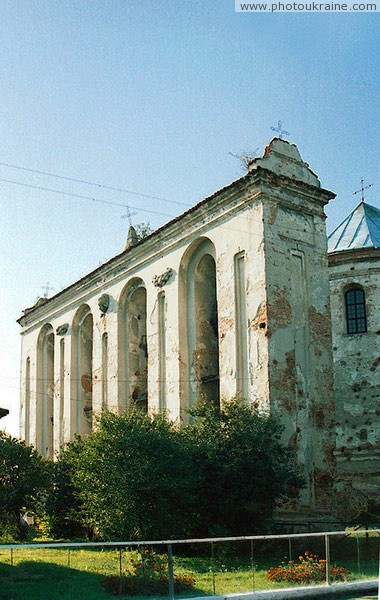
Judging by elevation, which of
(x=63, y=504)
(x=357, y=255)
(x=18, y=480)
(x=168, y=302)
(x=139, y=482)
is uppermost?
(x=357, y=255)

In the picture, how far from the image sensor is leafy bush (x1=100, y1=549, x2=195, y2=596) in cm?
1129

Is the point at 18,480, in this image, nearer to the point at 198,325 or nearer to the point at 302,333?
the point at 198,325

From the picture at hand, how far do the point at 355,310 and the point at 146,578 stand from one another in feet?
70.1

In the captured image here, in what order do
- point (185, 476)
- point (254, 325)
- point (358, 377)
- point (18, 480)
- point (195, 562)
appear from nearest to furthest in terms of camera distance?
point (195, 562), point (185, 476), point (254, 325), point (18, 480), point (358, 377)

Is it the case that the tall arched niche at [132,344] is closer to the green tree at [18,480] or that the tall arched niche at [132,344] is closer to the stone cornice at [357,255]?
the green tree at [18,480]

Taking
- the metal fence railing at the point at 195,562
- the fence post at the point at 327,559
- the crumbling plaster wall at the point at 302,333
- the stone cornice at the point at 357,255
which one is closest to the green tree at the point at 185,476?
the crumbling plaster wall at the point at 302,333

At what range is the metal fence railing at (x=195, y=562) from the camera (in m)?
10.5

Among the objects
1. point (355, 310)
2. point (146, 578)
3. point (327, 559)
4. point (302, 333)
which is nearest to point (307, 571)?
point (327, 559)

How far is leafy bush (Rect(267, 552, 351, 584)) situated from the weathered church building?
7.97m

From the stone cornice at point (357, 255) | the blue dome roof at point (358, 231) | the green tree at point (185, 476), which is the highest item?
the blue dome roof at point (358, 231)

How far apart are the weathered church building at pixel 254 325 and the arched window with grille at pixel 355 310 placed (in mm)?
43

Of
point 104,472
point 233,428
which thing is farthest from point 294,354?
point 104,472

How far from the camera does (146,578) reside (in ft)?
38.0

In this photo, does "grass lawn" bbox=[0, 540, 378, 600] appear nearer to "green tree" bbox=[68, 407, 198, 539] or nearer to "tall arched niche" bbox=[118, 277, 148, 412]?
"green tree" bbox=[68, 407, 198, 539]
